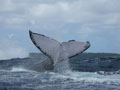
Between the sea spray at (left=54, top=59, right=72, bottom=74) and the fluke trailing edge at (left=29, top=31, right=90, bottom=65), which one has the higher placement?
the fluke trailing edge at (left=29, top=31, right=90, bottom=65)

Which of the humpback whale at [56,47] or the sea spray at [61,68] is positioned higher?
the humpback whale at [56,47]

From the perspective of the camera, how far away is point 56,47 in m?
16.2

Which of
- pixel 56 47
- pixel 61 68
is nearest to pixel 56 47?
pixel 56 47

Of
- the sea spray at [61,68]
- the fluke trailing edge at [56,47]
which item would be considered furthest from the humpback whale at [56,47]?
the sea spray at [61,68]

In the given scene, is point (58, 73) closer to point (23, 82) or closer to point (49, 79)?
point (49, 79)

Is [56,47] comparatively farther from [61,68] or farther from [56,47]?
[61,68]

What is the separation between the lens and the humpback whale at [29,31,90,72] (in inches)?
617

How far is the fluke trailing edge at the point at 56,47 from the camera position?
1566 cm

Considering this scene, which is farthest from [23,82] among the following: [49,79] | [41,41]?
[41,41]

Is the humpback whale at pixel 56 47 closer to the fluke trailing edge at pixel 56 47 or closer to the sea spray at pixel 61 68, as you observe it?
the fluke trailing edge at pixel 56 47

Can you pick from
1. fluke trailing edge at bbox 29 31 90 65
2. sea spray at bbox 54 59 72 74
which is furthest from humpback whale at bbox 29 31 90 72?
sea spray at bbox 54 59 72 74

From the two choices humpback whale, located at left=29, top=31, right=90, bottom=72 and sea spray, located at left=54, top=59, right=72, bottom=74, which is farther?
sea spray, located at left=54, top=59, right=72, bottom=74

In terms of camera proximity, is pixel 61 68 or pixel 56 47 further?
pixel 61 68

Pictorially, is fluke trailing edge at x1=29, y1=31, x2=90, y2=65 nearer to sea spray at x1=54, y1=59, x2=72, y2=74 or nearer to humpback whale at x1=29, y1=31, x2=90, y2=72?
humpback whale at x1=29, y1=31, x2=90, y2=72
